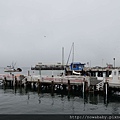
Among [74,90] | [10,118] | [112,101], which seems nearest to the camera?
[10,118]

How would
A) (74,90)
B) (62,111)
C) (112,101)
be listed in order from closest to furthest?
(62,111), (112,101), (74,90)

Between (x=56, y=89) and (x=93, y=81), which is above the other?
(x=93, y=81)

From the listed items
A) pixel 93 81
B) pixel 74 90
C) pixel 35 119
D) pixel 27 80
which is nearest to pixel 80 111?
pixel 35 119

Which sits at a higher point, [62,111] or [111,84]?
[111,84]

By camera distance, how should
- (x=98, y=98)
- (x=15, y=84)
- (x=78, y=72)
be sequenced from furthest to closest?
1. (x=78, y=72)
2. (x=15, y=84)
3. (x=98, y=98)

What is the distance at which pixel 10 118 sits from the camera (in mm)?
17906

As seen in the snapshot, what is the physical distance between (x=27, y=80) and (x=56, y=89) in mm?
7951

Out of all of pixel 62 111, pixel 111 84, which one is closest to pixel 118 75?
pixel 111 84

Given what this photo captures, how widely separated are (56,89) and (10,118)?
2724cm

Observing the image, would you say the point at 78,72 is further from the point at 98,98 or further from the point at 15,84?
the point at 98,98

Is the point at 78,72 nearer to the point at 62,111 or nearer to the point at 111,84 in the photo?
the point at 111,84

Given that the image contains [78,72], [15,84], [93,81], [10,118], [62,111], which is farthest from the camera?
[78,72]

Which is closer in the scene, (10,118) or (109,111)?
(10,118)

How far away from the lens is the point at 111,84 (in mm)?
34156
